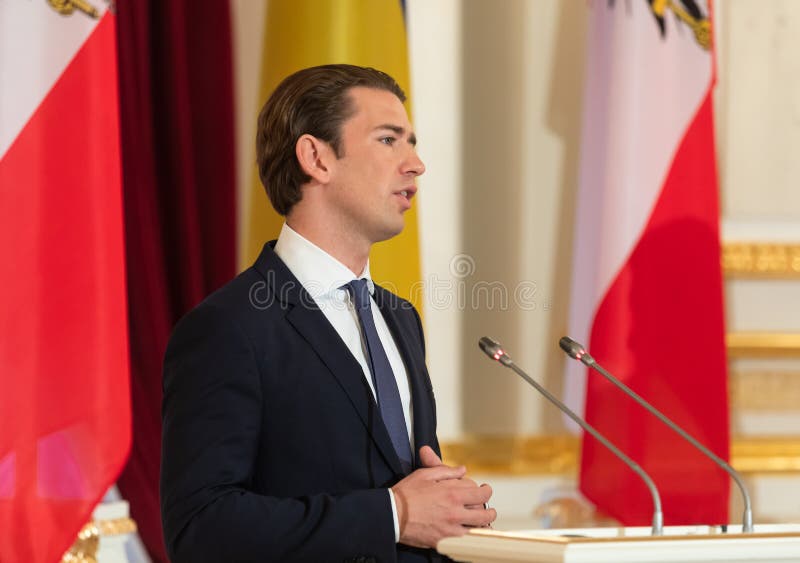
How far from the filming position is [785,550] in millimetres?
1587

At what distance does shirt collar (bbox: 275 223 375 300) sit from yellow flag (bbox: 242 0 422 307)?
1.38 meters

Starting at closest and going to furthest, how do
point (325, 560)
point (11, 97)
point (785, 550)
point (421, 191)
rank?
1. point (785, 550)
2. point (325, 560)
3. point (11, 97)
4. point (421, 191)

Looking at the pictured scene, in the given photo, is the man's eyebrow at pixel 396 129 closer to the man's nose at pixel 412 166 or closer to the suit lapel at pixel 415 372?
the man's nose at pixel 412 166

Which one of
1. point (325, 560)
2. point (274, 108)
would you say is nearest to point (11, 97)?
point (274, 108)

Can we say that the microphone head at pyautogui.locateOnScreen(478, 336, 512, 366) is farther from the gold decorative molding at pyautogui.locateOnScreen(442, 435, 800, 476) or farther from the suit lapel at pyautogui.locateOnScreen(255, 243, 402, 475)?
the gold decorative molding at pyautogui.locateOnScreen(442, 435, 800, 476)

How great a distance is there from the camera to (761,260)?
440cm

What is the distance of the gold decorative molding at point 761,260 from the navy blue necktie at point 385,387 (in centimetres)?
264

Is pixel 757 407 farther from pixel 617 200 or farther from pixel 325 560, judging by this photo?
pixel 325 560

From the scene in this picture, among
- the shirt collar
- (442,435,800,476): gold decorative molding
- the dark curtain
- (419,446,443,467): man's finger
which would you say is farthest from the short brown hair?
(442,435,800,476): gold decorative molding

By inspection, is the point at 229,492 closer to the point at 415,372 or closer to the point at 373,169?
the point at 415,372

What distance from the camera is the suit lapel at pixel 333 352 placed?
1963 mm

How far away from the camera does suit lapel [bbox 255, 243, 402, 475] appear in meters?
1.96

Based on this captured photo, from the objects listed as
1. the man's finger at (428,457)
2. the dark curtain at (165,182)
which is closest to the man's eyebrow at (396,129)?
the man's finger at (428,457)

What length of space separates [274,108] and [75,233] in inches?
41.8
